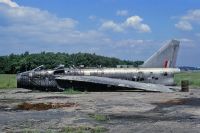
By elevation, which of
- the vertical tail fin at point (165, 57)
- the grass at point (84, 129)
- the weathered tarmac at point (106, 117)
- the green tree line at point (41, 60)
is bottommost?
the grass at point (84, 129)

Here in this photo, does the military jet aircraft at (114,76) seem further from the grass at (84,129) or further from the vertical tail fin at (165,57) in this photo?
the grass at (84,129)

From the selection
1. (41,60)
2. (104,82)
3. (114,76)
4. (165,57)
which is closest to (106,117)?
(104,82)

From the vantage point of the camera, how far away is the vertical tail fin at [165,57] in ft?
128

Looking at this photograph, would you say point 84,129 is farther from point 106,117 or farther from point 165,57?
point 165,57

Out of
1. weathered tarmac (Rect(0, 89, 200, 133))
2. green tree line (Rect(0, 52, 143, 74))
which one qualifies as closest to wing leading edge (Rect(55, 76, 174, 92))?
weathered tarmac (Rect(0, 89, 200, 133))

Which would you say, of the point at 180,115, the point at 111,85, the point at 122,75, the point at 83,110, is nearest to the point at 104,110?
the point at 83,110

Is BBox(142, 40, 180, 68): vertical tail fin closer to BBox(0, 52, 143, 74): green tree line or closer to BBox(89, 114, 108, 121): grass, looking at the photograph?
BBox(89, 114, 108, 121): grass

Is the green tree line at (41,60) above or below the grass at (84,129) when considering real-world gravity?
above

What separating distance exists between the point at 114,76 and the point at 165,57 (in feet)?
15.2

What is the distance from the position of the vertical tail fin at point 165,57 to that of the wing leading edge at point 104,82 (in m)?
4.25

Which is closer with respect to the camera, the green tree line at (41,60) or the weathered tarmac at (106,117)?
the weathered tarmac at (106,117)

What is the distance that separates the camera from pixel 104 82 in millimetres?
34719

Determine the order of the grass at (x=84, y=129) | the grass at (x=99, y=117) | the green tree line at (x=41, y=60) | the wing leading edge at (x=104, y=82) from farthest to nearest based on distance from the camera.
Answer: the green tree line at (x=41, y=60)
the wing leading edge at (x=104, y=82)
the grass at (x=99, y=117)
the grass at (x=84, y=129)

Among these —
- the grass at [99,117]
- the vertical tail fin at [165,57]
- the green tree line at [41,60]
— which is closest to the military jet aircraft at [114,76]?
the vertical tail fin at [165,57]
